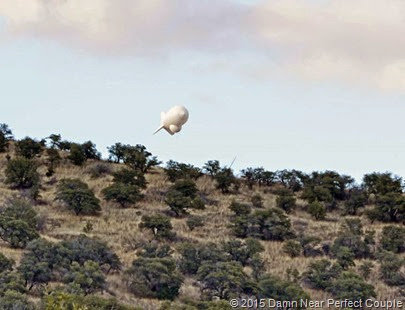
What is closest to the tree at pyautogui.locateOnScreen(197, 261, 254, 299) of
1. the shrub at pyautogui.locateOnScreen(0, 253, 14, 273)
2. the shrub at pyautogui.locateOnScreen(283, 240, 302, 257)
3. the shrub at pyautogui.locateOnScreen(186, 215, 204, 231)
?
the shrub at pyautogui.locateOnScreen(283, 240, 302, 257)

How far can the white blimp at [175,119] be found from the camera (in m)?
34.0

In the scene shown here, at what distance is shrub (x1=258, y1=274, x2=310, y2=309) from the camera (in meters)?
56.9

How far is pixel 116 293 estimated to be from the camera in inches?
2301

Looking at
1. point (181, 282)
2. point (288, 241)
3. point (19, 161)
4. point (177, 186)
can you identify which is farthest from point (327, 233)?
point (19, 161)

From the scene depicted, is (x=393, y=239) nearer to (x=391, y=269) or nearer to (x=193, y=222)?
(x=391, y=269)

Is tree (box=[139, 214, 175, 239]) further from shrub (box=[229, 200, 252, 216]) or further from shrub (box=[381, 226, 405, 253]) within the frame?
shrub (box=[381, 226, 405, 253])

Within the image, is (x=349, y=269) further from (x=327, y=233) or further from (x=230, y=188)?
(x=230, y=188)

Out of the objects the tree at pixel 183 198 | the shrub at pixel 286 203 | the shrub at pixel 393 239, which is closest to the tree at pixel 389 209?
the shrub at pixel 393 239

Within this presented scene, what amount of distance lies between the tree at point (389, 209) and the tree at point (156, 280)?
22947 mm

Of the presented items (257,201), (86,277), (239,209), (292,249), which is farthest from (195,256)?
(257,201)

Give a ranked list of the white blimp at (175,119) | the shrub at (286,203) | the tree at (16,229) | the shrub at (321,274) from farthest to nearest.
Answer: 1. the shrub at (286,203)
2. the tree at (16,229)
3. the shrub at (321,274)
4. the white blimp at (175,119)

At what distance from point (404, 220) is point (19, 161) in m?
28.4

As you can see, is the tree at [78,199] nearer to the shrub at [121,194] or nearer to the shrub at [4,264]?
the shrub at [121,194]

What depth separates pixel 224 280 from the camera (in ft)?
193
